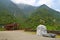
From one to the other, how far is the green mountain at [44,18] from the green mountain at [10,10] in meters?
1.57

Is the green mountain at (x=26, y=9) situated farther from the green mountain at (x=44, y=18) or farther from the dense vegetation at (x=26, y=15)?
the green mountain at (x=44, y=18)

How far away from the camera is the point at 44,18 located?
1808 cm

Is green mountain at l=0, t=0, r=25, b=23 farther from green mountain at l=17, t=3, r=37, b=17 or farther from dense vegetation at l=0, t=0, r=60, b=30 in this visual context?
green mountain at l=17, t=3, r=37, b=17

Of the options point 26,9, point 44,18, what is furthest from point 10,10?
point 44,18

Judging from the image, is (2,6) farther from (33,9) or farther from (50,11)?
(50,11)

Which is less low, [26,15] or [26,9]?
[26,9]

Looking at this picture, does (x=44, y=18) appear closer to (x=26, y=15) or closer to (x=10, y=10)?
(x=26, y=15)

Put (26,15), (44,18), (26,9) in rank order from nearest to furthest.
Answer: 1. (44,18)
2. (26,15)
3. (26,9)

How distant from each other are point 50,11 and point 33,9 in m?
1.89

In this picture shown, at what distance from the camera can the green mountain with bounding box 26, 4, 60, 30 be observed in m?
16.8

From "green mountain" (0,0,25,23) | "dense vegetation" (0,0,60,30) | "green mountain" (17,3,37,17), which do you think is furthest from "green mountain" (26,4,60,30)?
"green mountain" (0,0,25,23)

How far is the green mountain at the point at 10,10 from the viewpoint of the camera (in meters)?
19.3

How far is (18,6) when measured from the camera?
2000 cm

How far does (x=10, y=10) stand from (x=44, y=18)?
409 cm
